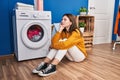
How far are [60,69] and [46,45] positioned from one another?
0.64 meters

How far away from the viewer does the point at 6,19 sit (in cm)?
243

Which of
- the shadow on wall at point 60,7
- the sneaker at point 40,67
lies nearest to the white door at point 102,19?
the shadow on wall at point 60,7

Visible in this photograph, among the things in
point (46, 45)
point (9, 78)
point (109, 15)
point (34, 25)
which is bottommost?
point (9, 78)

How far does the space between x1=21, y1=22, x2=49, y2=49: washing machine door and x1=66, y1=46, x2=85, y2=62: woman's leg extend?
0.56 metres

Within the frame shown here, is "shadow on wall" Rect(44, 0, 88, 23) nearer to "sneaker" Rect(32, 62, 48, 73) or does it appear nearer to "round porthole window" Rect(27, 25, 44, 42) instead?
"round porthole window" Rect(27, 25, 44, 42)

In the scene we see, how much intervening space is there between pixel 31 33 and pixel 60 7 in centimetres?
113

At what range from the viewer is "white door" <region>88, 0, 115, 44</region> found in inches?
144

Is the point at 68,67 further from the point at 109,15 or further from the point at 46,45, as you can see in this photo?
the point at 109,15

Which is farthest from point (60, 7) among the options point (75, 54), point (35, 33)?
point (75, 54)

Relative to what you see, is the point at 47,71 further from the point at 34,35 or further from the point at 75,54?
the point at 34,35

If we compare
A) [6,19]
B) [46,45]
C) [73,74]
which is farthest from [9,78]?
[6,19]

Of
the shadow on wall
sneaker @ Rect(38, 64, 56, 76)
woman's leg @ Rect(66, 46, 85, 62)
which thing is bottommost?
sneaker @ Rect(38, 64, 56, 76)

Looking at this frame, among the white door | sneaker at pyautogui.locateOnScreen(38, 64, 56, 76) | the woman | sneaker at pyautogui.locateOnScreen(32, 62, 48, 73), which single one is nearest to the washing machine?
the woman

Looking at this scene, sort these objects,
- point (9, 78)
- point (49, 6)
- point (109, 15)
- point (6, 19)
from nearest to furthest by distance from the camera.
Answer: point (9, 78) < point (6, 19) < point (49, 6) < point (109, 15)
